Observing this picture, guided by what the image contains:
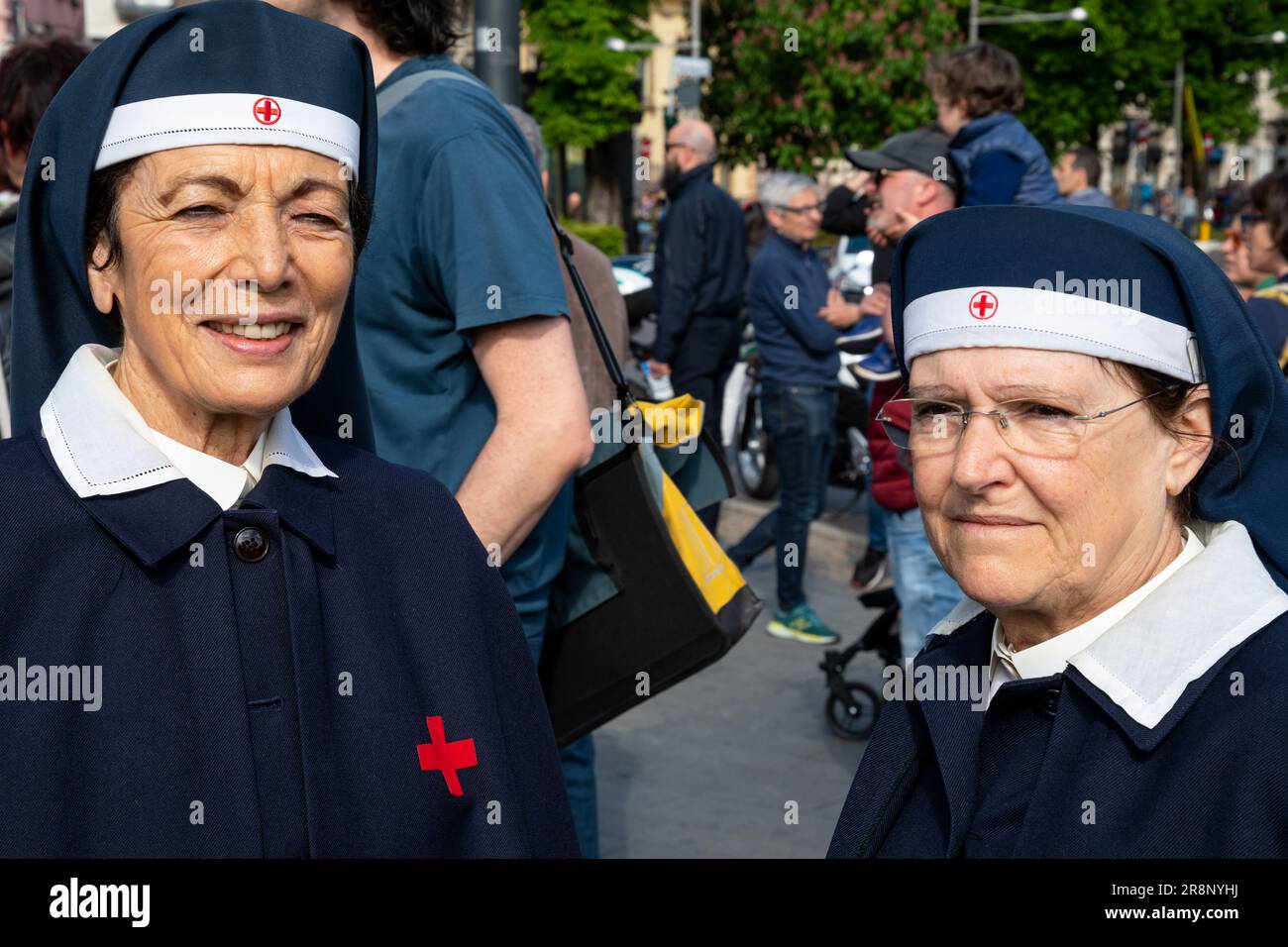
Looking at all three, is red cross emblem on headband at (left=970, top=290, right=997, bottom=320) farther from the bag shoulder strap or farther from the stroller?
the stroller

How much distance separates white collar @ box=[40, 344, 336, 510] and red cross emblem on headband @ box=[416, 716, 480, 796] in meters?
0.37

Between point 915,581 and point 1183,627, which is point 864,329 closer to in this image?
point 915,581

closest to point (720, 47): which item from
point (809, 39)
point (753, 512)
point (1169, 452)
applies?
point (809, 39)

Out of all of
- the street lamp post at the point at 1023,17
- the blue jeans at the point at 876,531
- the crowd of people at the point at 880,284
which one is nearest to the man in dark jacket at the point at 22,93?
the crowd of people at the point at 880,284

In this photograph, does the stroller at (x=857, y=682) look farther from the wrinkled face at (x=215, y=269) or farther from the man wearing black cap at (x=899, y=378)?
the wrinkled face at (x=215, y=269)

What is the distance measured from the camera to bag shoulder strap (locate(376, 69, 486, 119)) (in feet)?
10.4

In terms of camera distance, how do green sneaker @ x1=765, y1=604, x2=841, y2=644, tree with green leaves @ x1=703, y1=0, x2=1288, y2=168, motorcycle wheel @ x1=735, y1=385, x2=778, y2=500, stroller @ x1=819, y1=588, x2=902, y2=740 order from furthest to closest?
tree with green leaves @ x1=703, y1=0, x2=1288, y2=168, motorcycle wheel @ x1=735, y1=385, x2=778, y2=500, green sneaker @ x1=765, y1=604, x2=841, y2=644, stroller @ x1=819, y1=588, x2=902, y2=740

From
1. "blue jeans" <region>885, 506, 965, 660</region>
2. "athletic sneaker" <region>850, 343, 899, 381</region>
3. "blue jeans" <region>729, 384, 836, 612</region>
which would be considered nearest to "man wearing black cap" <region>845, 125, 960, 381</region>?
"athletic sneaker" <region>850, 343, 899, 381</region>

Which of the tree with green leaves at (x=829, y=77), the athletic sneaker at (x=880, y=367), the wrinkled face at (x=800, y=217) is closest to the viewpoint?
the athletic sneaker at (x=880, y=367)

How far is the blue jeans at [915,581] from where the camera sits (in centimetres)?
553

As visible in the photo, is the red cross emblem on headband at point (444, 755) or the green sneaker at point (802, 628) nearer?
the red cross emblem on headband at point (444, 755)

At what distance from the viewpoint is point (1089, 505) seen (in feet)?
6.98
